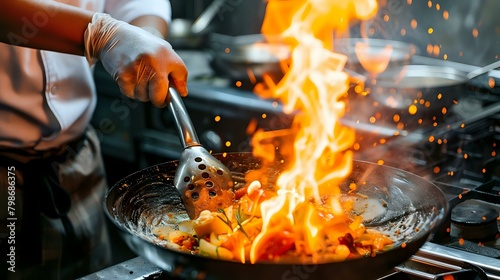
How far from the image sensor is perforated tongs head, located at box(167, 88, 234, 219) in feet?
4.86

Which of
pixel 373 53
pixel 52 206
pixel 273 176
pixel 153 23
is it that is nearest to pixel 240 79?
pixel 373 53

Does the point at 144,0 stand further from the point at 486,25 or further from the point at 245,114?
the point at 486,25

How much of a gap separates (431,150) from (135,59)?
1.24m

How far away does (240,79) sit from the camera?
340 centimetres

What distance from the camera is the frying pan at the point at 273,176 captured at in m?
1.08

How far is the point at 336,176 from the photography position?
162 cm

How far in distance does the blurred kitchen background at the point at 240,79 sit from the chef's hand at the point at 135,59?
1.14m

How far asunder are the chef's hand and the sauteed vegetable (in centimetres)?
44

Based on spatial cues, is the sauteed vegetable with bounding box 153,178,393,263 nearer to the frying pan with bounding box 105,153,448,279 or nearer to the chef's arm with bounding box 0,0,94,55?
the frying pan with bounding box 105,153,448,279

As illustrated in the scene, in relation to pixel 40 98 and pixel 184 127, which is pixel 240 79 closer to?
pixel 40 98

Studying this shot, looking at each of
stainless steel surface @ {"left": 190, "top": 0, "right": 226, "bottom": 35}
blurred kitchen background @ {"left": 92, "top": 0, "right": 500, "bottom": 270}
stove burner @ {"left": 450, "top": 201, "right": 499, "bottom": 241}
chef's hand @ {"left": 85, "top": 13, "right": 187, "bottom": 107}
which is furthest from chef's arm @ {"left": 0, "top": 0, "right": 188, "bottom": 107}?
stainless steel surface @ {"left": 190, "top": 0, "right": 226, "bottom": 35}

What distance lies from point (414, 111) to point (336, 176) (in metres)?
1.12

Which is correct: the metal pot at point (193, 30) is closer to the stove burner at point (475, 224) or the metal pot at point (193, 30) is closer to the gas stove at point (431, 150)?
the gas stove at point (431, 150)

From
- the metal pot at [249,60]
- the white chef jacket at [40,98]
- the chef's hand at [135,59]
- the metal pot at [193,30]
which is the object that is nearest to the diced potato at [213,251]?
the chef's hand at [135,59]
